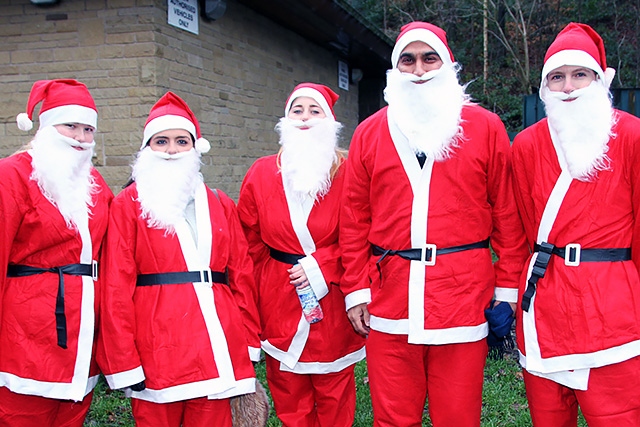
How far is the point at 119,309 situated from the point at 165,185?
0.66 meters

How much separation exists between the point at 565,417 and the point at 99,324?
229 cm

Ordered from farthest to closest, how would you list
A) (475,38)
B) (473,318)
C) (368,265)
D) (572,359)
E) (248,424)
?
1. (475,38)
2. (248,424)
3. (368,265)
4. (473,318)
5. (572,359)

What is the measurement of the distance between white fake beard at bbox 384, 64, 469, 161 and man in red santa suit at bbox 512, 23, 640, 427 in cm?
40

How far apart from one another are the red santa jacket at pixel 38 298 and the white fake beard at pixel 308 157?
3.83 feet

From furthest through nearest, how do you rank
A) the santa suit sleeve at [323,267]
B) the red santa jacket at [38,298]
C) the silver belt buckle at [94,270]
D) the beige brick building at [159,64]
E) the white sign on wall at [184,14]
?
1. the white sign on wall at [184,14]
2. the beige brick building at [159,64]
3. the santa suit sleeve at [323,267]
4. the silver belt buckle at [94,270]
5. the red santa jacket at [38,298]

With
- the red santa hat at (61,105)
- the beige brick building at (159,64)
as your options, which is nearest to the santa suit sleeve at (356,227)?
the red santa hat at (61,105)

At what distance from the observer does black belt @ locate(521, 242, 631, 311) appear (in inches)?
108

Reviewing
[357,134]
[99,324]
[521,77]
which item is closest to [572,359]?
[357,134]

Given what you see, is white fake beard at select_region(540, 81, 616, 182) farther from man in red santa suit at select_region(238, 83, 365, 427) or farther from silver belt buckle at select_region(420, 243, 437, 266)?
man in red santa suit at select_region(238, 83, 365, 427)

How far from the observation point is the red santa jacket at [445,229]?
9.53 ft

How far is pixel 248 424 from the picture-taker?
3479 millimetres

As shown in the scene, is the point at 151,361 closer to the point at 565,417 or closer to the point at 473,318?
the point at 473,318

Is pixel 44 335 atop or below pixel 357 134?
below

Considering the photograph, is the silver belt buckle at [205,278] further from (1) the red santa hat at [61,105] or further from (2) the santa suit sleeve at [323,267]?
(1) the red santa hat at [61,105]
